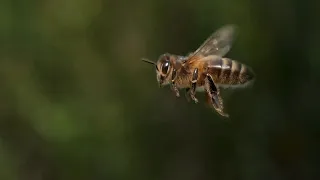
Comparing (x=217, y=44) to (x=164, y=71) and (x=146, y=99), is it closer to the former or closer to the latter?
(x=164, y=71)

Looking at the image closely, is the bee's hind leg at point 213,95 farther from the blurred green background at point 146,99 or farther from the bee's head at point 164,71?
the blurred green background at point 146,99

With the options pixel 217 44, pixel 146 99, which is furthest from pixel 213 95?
pixel 146 99

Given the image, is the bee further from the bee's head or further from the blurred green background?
the blurred green background

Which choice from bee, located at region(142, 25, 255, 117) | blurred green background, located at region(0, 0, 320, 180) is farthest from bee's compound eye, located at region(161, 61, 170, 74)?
blurred green background, located at region(0, 0, 320, 180)

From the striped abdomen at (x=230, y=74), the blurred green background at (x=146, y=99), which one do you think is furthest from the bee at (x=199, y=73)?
the blurred green background at (x=146, y=99)

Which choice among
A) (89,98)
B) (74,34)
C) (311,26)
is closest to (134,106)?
(89,98)
